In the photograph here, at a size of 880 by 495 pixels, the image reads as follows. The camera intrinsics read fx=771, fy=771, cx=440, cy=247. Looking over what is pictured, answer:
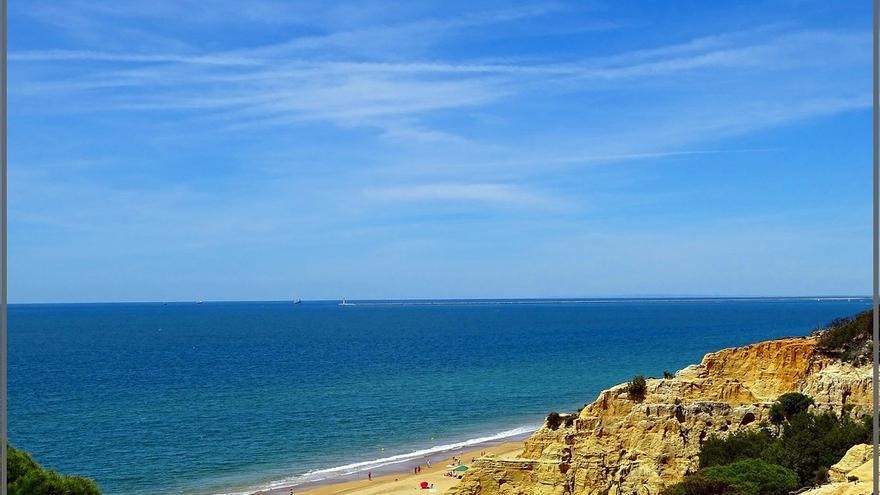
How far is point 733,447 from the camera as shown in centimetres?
2666

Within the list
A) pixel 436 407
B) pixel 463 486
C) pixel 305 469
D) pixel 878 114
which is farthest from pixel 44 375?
pixel 878 114

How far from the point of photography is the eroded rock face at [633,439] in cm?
2789

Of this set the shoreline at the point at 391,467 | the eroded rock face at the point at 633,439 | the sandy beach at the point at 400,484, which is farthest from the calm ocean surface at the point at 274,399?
the eroded rock face at the point at 633,439

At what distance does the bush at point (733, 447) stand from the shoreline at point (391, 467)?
2506 centimetres

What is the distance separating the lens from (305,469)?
5294 centimetres

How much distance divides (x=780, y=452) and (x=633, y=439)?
5.41 meters

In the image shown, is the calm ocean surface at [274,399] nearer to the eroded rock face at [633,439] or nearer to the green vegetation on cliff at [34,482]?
the eroded rock face at [633,439]

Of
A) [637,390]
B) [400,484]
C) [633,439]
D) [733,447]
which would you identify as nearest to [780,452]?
[733,447]

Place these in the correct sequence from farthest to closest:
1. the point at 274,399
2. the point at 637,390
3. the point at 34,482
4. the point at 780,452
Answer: the point at 274,399, the point at 637,390, the point at 780,452, the point at 34,482

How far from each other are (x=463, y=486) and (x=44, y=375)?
297 ft

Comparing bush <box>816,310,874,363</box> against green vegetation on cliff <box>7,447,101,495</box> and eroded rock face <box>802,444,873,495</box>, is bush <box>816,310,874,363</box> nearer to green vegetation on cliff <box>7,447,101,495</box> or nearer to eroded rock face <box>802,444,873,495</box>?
eroded rock face <box>802,444,873,495</box>

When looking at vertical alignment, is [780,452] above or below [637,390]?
below

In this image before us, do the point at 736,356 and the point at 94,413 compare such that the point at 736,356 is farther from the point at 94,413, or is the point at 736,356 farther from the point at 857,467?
the point at 94,413

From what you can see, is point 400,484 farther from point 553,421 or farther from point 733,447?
point 733,447
